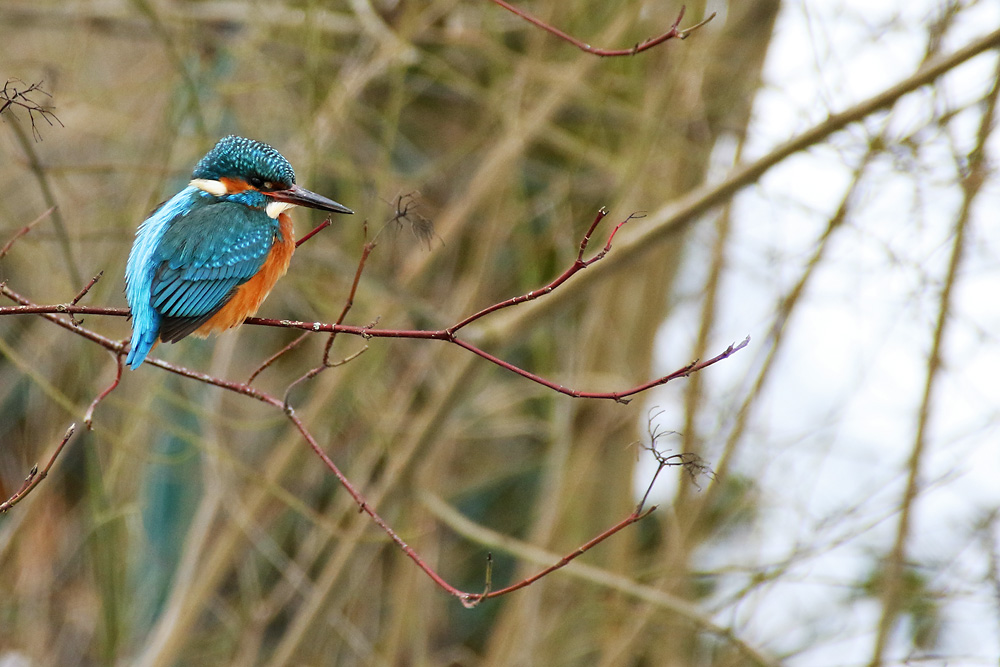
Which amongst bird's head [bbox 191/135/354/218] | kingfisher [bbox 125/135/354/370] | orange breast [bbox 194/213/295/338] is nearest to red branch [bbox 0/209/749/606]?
kingfisher [bbox 125/135/354/370]

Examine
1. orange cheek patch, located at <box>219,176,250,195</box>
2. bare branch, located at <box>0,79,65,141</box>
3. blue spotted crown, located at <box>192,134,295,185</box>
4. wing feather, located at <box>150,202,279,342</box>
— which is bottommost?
bare branch, located at <box>0,79,65,141</box>

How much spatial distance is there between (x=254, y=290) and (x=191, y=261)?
215 mm

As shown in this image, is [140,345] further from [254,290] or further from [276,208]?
[276,208]

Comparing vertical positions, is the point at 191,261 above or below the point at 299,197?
below

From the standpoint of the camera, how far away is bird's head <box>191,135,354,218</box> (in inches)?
108

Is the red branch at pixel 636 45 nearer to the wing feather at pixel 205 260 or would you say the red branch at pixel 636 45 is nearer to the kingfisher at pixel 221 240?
the kingfisher at pixel 221 240

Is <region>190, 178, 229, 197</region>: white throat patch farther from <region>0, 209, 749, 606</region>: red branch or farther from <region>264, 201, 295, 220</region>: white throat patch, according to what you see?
<region>0, 209, 749, 606</region>: red branch

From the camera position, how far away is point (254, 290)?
111 inches

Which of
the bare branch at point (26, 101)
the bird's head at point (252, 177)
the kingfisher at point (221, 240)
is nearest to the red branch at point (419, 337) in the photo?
the bare branch at point (26, 101)

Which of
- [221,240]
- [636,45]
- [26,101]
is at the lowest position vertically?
[26,101]

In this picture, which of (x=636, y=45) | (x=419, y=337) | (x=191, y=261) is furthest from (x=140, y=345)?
(x=636, y=45)

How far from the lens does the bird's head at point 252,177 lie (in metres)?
2.75

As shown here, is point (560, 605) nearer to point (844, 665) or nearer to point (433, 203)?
point (844, 665)

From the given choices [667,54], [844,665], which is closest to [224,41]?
[667,54]
